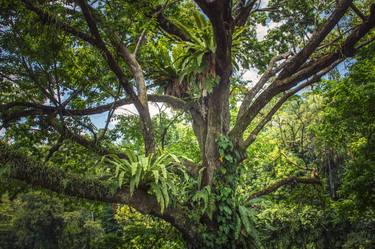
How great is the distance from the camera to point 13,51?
16.8 feet

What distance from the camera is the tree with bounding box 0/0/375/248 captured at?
4.83 meters

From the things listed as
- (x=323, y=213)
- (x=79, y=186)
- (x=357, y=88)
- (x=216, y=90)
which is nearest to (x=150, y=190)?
(x=79, y=186)

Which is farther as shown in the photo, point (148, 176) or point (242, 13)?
point (242, 13)

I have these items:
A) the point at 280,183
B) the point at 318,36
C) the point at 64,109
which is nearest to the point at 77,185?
the point at 64,109

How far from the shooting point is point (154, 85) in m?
7.36

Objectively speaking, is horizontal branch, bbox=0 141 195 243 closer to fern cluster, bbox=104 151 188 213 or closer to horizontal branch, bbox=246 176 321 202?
fern cluster, bbox=104 151 188 213

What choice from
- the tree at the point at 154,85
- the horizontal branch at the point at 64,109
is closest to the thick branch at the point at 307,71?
the tree at the point at 154,85

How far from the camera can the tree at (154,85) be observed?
4832mm

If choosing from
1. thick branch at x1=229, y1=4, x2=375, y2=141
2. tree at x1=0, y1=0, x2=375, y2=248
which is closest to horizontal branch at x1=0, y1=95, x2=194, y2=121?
tree at x1=0, y1=0, x2=375, y2=248

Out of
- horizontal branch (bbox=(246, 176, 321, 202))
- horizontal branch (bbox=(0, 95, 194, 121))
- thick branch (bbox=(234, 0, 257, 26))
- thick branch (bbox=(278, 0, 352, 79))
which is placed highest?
thick branch (bbox=(234, 0, 257, 26))

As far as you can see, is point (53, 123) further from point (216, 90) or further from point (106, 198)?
point (216, 90)

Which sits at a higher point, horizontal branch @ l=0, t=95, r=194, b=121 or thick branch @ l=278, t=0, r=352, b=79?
thick branch @ l=278, t=0, r=352, b=79

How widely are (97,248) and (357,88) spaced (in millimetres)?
6809

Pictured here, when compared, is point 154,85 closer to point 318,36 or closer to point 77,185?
point 77,185
